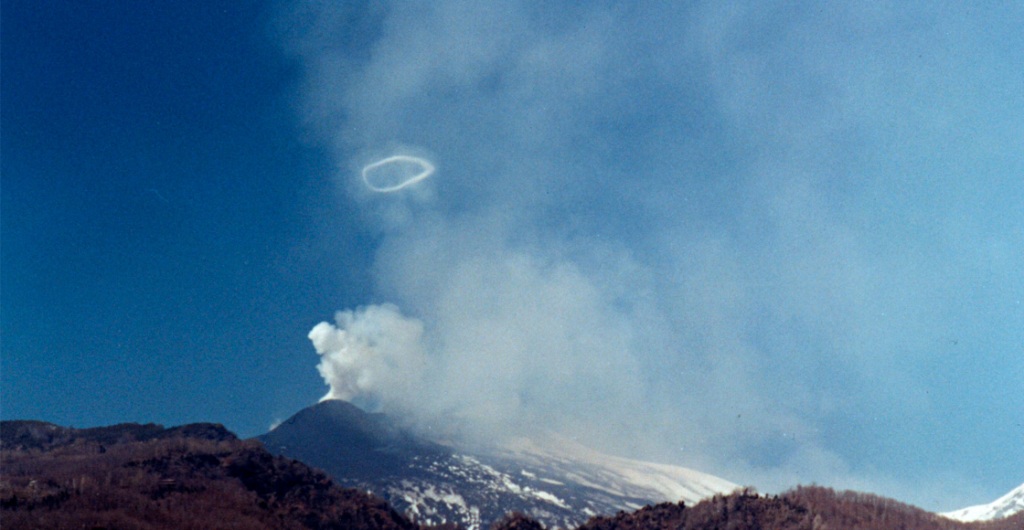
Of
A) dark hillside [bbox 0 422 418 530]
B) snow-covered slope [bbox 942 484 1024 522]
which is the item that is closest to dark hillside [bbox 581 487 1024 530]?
dark hillside [bbox 0 422 418 530]

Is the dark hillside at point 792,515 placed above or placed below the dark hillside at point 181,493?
above

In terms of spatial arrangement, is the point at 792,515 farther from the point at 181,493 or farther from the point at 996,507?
the point at 996,507

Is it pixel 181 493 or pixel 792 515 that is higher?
pixel 792 515

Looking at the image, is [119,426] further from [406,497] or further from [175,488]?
[406,497]

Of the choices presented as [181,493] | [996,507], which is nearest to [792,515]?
[181,493]

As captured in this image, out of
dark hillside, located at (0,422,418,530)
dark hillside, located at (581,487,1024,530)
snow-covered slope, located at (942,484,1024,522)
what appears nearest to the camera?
dark hillside, located at (0,422,418,530)

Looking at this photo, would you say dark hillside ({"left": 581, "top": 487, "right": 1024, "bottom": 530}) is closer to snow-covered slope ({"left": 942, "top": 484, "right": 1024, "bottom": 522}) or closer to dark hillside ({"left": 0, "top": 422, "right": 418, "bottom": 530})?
dark hillside ({"left": 0, "top": 422, "right": 418, "bottom": 530})

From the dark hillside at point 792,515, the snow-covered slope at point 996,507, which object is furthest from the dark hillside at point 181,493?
the snow-covered slope at point 996,507

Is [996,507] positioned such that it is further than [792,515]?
Yes

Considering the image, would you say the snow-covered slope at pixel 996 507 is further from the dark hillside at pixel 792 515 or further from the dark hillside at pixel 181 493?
the dark hillside at pixel 181 493

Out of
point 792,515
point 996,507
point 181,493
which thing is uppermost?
point 996,507

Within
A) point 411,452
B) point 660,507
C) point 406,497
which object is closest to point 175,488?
point 660,507

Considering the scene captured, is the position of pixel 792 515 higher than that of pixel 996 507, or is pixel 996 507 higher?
pixel 996 507
